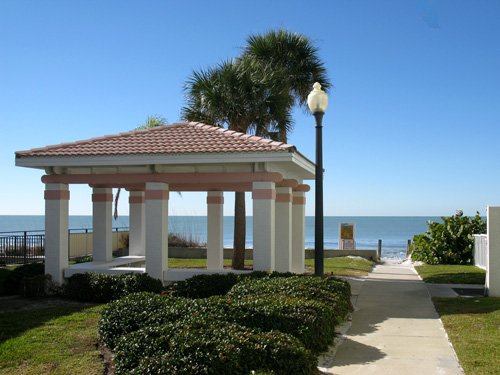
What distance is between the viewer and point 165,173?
12.9m

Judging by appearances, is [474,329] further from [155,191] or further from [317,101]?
[155,191]

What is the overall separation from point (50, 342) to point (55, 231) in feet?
18.5

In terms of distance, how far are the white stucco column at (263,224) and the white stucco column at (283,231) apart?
1870 millimetres

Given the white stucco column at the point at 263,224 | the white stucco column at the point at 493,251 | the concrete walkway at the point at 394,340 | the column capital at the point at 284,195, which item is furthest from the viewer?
the column capital at the point at 284,195

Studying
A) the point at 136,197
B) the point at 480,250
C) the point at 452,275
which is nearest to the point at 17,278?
the point at 136,197

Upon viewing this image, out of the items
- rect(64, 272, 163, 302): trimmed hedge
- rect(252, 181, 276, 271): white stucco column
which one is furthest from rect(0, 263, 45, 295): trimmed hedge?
rect(252, 181, 276, 271): white stucco column

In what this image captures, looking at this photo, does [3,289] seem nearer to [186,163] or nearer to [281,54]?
[186,163]

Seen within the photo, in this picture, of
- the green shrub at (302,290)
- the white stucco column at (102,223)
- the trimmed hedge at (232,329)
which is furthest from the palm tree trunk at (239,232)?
the trimmed hedge at (232,329)

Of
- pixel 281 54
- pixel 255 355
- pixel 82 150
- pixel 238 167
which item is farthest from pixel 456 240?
pixel 255 355

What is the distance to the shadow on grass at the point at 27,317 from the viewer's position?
895 cm

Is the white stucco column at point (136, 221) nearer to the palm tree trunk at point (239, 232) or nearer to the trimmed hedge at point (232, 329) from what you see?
the palm tree trunk at point (239, 232)

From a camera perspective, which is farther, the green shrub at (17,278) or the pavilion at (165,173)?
the green shrub at (17,278)

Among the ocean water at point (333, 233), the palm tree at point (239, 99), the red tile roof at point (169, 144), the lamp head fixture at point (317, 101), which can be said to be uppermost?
the palm tree at point (239, 99)

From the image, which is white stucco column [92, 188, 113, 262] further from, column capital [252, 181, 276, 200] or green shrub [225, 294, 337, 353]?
green shrub [225, 294, 337, 353]
